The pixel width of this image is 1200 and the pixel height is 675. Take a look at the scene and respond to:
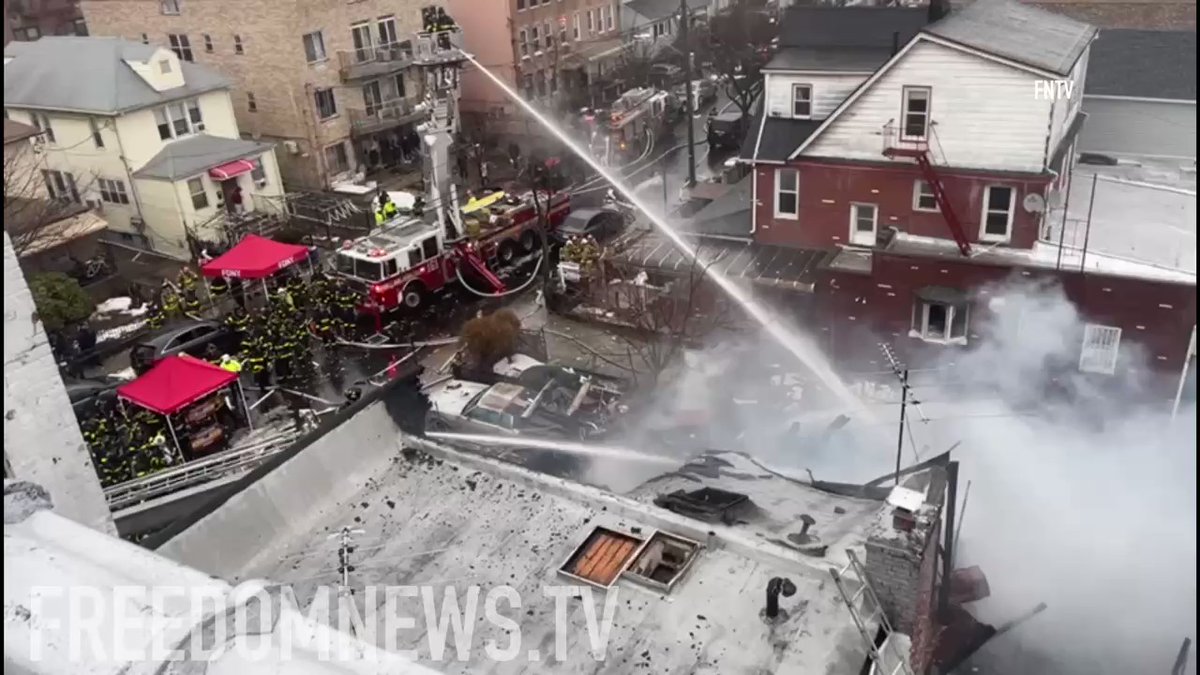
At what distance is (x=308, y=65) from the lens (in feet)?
97.3

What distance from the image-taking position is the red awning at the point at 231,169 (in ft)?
84.5

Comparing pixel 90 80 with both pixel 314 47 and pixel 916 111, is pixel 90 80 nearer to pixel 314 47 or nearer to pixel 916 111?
pixel 314 47

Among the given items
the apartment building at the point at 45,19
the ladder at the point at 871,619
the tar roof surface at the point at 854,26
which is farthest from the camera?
the apartment building at the point at 45,19

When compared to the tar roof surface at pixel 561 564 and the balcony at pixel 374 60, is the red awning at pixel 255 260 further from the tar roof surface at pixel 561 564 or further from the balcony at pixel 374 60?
the tar roof surface at pixel 561 564

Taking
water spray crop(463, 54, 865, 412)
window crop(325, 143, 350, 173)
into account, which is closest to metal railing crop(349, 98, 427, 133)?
window crop(325, 143, 350, 173)

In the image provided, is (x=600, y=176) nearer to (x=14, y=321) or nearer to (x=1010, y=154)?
(x=1010, y=154)

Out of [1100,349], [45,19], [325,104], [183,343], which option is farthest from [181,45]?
[1100,349]

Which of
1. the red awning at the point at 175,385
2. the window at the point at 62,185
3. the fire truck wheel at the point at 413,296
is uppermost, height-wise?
the window at the point at 62,185

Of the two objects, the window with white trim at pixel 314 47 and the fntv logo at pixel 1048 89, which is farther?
the window with white trim at pixel 314 47

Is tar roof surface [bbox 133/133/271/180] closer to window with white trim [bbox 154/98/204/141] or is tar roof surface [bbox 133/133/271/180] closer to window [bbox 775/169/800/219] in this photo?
window with white trim [bbox 154/98/204/141]

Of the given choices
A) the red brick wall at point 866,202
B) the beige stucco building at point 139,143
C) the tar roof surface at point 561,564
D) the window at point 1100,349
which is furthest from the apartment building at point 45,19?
the window at point 1100,349

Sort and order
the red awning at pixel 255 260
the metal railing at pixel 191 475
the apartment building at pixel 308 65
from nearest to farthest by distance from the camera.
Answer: the metal railing at pixel 191 475, the red awning at pixel 255 260, the apartment building at pixel 308 65

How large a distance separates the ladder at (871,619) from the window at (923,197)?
37.5 ft

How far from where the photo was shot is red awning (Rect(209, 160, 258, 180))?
2577 centimetres
